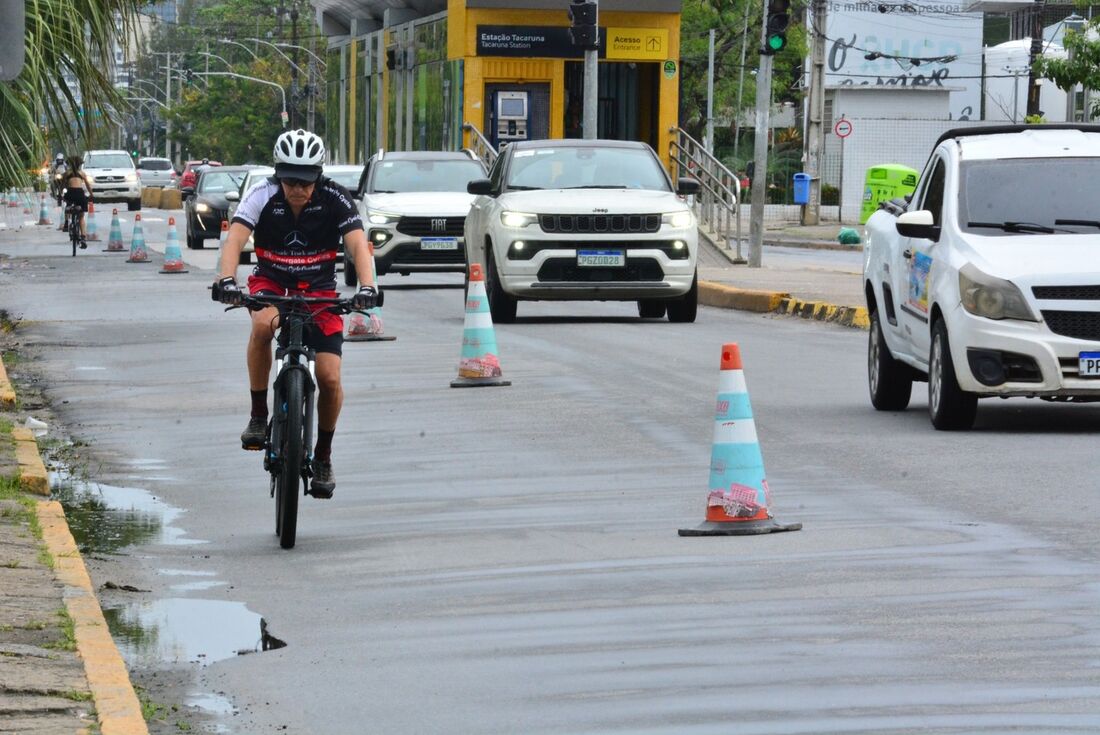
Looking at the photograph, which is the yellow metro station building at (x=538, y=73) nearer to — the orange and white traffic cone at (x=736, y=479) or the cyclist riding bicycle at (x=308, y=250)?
the cyclist riding bicycle at (x=308, y=250)

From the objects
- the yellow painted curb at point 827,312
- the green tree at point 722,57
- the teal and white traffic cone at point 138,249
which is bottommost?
the teal and white traffic cone at point 138,249

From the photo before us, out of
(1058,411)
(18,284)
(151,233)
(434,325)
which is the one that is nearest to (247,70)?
(151,233)

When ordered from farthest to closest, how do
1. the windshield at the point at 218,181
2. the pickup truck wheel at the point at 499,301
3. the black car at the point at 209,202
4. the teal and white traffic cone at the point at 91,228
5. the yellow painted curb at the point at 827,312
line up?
the teal and white traffic cone at the point at 91,228 < the windshield at the point at 218,181 < the black car at the point at 209,202 < the yellow painted curb at the point at 827,312 < the pickup truck wheel at the point at 499,301

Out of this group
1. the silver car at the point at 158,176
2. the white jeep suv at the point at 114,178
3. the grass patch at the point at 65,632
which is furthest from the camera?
the silver car at the point at 158,176

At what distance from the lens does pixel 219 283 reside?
923cm

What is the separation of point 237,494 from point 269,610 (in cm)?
319

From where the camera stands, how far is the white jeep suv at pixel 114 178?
7350 centimetres

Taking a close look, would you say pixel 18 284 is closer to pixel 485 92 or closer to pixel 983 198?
pixel 485 92

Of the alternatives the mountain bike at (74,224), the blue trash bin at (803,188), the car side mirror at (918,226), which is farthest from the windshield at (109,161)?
the car side mirror at (918,226)

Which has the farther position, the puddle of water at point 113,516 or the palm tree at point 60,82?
the palm tree at point 60,82

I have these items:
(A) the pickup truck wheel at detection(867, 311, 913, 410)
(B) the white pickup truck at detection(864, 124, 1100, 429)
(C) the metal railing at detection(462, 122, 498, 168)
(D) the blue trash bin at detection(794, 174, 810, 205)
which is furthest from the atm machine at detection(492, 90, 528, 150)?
(A) the pickup truck wheel at detection(867, 311, 913, 410)

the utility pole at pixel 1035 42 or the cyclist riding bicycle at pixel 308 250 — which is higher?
the utility pole at pixel 1035 42

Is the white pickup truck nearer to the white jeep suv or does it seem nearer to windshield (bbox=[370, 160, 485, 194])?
windshield (bbox=[370, 160, 485, 194])

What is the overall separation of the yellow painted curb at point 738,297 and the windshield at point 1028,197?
11.8 m
